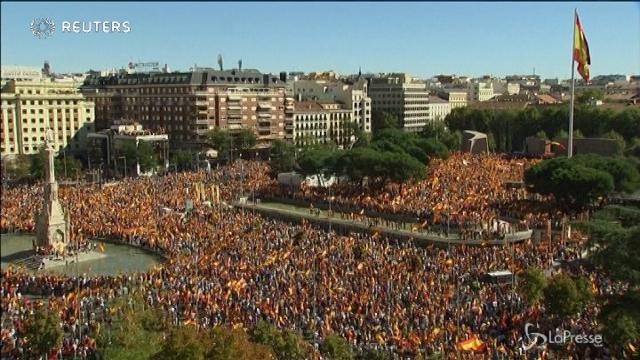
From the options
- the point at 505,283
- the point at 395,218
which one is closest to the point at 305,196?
the point at 395,218

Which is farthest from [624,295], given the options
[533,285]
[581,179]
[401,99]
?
[401,99]

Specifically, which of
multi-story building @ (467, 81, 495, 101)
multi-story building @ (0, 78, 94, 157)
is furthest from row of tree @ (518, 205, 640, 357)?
multi-story building @ (467, 81, 495, 101)

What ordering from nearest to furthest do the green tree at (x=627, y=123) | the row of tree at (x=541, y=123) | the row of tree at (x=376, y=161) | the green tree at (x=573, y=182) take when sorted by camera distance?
the green tree at (x=573, y=182), the row of tree at (x=376, y=161), the green tree at (x=627, y=123), the row of tree at (x=541, y=123)

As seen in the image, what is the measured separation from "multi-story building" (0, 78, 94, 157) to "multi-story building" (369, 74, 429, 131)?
39.0m

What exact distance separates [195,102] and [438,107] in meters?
47.1

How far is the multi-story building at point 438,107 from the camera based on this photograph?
100606mm

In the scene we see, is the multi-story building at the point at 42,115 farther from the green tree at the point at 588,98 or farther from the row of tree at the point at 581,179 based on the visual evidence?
the green tree at the point at 588,98

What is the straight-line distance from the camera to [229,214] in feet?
112

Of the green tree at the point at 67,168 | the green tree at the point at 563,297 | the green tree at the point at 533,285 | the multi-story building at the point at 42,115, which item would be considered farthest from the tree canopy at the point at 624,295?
the multi-story building at the point at 42,115

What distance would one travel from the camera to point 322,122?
79.1m

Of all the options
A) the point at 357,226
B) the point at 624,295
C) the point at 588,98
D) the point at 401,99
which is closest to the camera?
the point at 624,295

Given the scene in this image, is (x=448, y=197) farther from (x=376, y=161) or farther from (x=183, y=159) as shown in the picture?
(x=183, y=159)

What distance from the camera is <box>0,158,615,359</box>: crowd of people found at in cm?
1692

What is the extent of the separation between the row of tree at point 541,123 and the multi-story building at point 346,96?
9.95 metres
